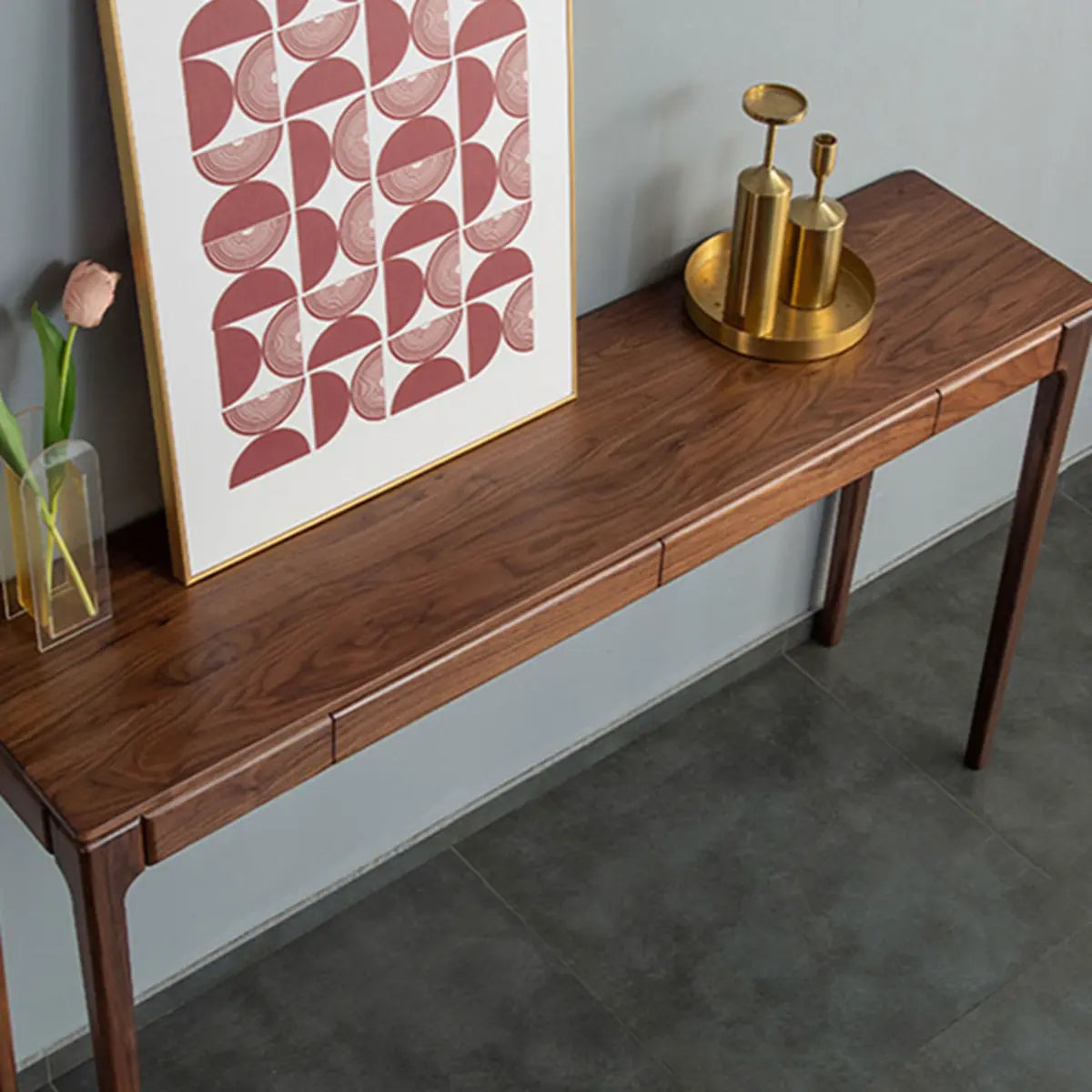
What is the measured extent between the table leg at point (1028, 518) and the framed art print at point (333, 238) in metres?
0.70

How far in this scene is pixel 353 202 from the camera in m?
1.91

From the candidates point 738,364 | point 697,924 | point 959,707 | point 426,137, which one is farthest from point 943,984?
point 426,137

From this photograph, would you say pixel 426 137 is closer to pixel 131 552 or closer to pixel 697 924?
pixel 131 552

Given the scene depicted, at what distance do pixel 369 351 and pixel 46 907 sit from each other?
33.1 inches

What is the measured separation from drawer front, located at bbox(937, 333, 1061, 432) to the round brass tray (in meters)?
0.14

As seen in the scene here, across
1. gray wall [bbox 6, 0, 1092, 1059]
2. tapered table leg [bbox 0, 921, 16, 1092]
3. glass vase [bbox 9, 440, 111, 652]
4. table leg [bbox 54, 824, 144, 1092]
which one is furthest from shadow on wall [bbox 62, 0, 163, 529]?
tapered table leg [bbox 0, 921, 16, 1092]

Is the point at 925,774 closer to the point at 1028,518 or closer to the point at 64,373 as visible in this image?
the point at 1028,518

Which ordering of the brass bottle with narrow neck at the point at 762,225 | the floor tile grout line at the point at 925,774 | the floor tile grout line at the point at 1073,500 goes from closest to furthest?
the brass bottle with narrow neck at the point at 762,225 < the floor tile grout line at the point at 925,774 < the floor tile grout line at the point at 1073,500

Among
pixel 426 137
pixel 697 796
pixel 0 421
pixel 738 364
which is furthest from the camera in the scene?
pixel 697 796

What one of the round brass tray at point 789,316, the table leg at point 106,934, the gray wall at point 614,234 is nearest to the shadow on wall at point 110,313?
the gray wall at point 614,234

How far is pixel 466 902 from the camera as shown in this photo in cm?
270

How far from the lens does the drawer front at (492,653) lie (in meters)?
1.89

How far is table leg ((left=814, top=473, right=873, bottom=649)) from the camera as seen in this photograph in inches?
116

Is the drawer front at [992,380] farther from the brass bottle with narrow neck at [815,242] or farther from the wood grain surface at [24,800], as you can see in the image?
the wood grain surface at [24,800]
